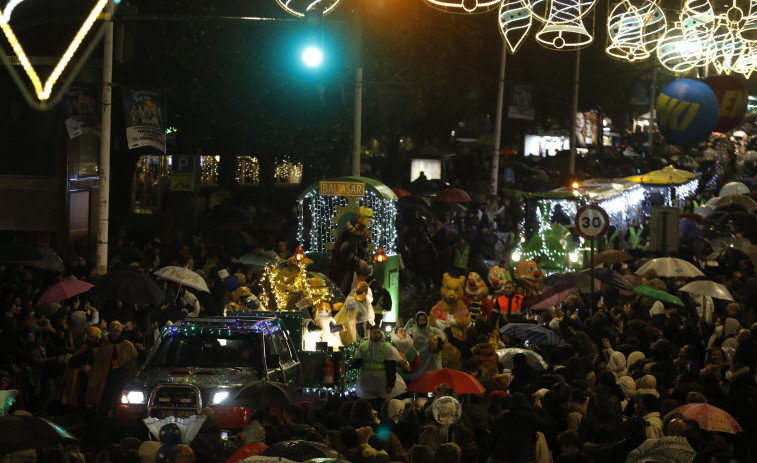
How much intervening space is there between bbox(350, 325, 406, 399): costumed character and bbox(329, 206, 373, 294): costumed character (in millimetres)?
5877

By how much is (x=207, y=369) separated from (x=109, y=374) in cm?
159

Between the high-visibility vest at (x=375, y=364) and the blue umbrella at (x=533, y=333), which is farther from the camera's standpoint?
the blue umbrella at (x=533, y=333)

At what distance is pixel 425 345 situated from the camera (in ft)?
50.9

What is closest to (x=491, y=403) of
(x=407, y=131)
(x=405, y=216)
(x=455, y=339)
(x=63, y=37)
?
(x=455, y=339)

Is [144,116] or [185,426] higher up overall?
[144,116]

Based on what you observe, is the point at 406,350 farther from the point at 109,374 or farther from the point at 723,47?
A: the point at 723,47

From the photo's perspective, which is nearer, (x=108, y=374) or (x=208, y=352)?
(x=208, y=352)

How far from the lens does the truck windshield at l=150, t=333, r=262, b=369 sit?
13.3 meters

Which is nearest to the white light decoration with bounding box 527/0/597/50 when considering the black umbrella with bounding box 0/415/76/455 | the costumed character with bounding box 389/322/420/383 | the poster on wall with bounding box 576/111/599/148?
the costumed character with bounding box 389/322/420/383

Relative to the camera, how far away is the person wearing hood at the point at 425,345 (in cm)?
1538

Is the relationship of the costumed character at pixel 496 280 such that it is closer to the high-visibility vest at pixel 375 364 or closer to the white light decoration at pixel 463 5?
the white light decoration at pixel 463 5

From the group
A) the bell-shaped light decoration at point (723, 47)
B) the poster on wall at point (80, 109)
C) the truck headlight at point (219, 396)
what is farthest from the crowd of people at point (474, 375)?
the bell-shaped light decoration at point (723, 47)

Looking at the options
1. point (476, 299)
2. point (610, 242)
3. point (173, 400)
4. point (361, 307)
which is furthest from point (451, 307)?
point (610, 242)

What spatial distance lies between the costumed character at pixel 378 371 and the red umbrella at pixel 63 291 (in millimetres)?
5248
